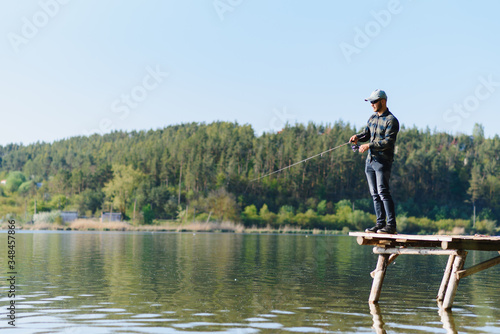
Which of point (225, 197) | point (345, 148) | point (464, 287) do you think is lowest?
point (464, 287)

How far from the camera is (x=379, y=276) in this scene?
17.8m

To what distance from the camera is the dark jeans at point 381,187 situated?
51.2ft

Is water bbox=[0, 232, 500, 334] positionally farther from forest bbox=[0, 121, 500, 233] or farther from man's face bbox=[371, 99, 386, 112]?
forest bbox=[0, 121, 500, 233]

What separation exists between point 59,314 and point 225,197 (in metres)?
115

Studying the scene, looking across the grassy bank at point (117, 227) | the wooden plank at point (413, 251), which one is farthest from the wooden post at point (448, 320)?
the grassy bank at point (117, 227)

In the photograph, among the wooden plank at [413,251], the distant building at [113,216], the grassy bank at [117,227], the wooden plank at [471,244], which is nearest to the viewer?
the wooden plank at [471,244]

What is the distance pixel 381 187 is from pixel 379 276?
11.2ft

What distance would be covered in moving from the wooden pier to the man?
61 centimetres

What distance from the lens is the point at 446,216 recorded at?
486ft

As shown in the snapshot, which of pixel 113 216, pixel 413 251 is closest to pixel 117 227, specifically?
pixel 113 216

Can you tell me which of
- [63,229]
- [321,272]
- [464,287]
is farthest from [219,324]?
[63,229]

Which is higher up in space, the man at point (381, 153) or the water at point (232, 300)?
the man at point (381, 153)

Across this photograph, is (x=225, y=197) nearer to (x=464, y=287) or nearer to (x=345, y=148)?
(x=345, y=148)

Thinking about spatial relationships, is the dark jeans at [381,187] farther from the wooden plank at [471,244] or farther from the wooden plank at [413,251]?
the wooden plank at [471,244]
